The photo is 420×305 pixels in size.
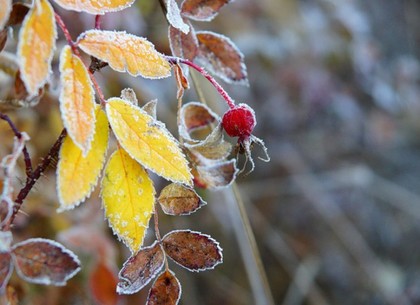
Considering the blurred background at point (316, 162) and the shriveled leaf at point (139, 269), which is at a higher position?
the shriveled leaf at point (139, 269)

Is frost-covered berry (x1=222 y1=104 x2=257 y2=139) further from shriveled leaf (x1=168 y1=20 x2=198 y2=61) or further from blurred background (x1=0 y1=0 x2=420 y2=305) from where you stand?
blurred background (x1=0 y1=0 x2=420 y2=305)

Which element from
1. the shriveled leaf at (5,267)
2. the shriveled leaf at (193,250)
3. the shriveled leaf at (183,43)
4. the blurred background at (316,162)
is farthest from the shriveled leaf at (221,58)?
the blurred background at (316,162)

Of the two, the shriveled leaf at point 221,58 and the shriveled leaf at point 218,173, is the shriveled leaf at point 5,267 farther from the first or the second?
the shriveled leaf at point 221,58

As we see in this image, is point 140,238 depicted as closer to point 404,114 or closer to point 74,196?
point 74,196

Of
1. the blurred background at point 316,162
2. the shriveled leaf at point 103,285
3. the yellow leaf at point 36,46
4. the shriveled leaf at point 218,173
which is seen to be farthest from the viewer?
the blurred background at point 316,162

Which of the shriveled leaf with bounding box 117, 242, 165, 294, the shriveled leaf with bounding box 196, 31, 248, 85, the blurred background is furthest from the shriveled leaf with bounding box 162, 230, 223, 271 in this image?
the blurred background

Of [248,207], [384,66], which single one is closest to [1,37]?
[248,207]

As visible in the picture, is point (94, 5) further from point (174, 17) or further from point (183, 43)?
point (183, 43)
